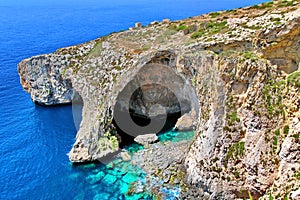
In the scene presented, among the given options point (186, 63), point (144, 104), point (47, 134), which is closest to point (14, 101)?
point (47, 134)

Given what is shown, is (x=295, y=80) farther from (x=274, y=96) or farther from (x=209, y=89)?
(x=209, y=89)

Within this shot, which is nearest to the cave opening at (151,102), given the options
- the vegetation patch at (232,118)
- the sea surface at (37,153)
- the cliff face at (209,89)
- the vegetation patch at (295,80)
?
the cliff face at (209,89)

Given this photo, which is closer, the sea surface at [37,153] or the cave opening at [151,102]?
the sea surface at [37,153]

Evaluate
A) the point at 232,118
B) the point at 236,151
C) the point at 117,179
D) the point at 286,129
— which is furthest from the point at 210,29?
the point at 286,129

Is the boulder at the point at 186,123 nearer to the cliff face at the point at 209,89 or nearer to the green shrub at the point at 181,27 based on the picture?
the cliff face at the point at 209,89

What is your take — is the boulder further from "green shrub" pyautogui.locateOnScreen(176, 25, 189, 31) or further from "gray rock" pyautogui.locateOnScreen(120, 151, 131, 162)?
"green shrub" pyautogui.locateOnScreen(176, 25, 189, 31)

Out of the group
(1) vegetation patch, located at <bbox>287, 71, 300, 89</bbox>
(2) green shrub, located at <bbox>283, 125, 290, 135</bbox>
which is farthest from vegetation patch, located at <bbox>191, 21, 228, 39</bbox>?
(2) green shrub, located at <bbox>283, 125, 290, 135</bbox>
